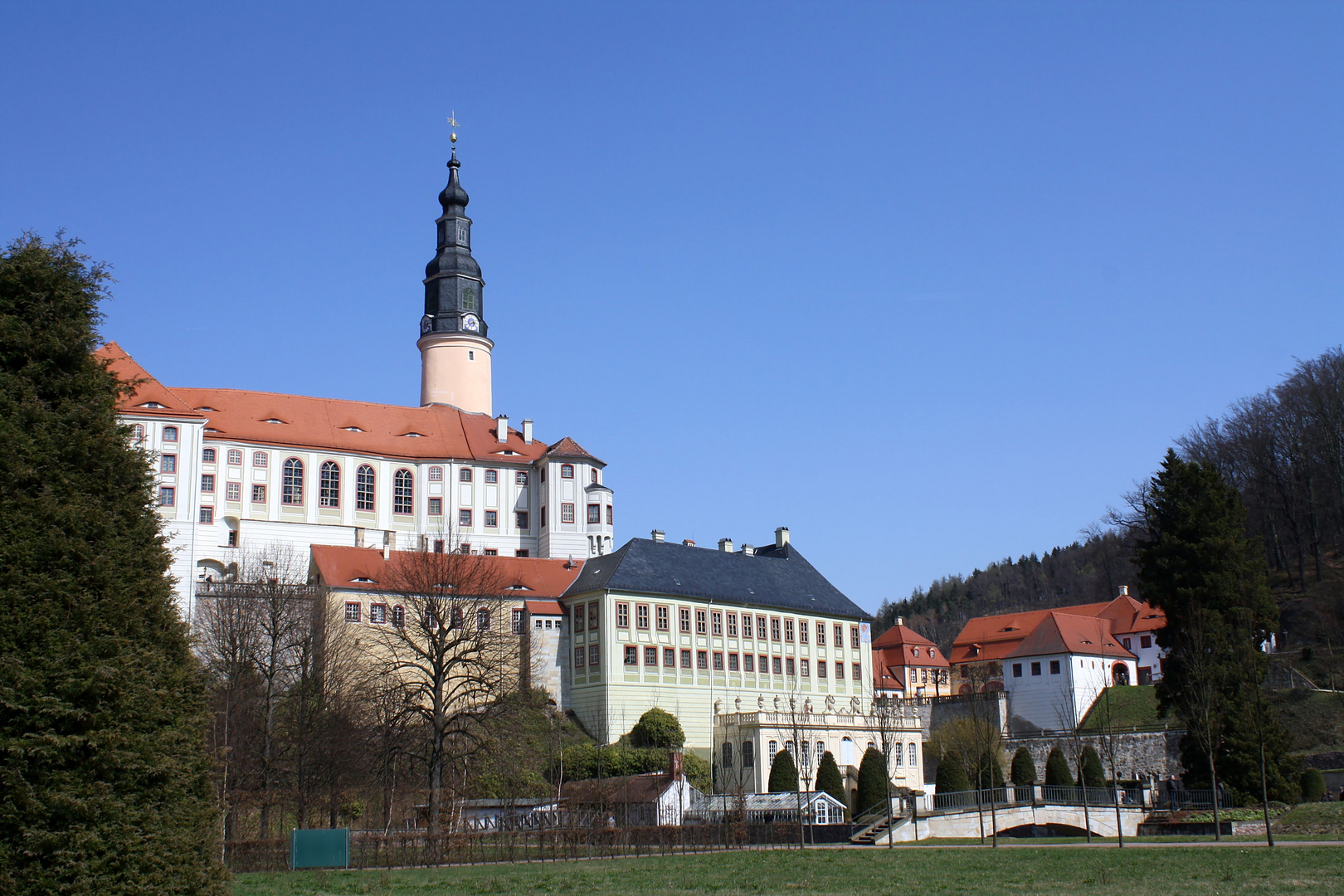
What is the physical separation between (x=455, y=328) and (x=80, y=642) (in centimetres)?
8719

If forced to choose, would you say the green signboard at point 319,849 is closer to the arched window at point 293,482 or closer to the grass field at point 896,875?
the grass field at point 896,875

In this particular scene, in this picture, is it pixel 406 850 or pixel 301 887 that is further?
pixel 406 850

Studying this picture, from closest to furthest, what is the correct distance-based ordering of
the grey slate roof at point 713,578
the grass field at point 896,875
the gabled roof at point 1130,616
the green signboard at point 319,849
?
the grass field at point 896,875, the green signboard at point 319,849, the grey slate roof at point 713,578, the gabled roof at point 1130,616

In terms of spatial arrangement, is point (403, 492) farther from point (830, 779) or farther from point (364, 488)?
point (830, 779)

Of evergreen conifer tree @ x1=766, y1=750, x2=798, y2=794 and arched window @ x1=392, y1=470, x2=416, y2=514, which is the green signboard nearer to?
evergreen conifer tree @ x1=766, y1=750, x2=798, y2=794

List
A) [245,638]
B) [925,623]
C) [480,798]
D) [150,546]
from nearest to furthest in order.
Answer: [150,546] < [480,798] < [245,638] < [925,623]

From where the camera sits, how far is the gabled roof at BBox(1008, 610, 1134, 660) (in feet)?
253

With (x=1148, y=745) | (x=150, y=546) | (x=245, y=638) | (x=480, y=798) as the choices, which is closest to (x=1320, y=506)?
(x=1148, y=745)

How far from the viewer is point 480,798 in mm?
46125

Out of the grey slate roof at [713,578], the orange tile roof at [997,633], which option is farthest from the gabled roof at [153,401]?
the orange tile roof at [997,633]

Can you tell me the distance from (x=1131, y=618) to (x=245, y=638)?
198 feet

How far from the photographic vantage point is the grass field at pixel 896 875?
20.6 metres

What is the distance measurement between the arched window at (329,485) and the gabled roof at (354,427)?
1284 mm

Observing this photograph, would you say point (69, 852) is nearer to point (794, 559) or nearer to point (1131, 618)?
point (794, 559)
